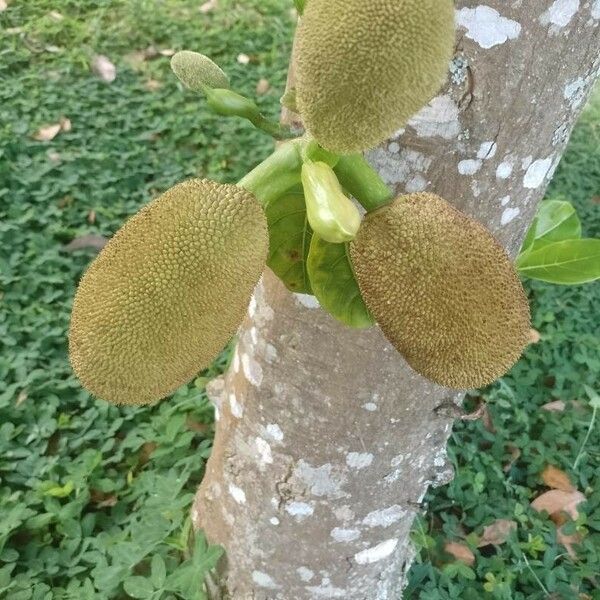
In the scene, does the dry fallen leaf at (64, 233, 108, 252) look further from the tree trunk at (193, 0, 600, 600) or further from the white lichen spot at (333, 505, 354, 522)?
the white lichen spot at (333, 505, 354, 522)

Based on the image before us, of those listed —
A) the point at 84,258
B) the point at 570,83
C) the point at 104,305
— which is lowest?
the point at 84,258

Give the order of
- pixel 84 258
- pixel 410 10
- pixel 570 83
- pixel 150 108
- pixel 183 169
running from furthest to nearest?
pixel 150 108, pixel 183 169, pixel 84 258, pixel 570 83, pixel 410 10

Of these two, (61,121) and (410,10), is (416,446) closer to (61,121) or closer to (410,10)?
(410,10)

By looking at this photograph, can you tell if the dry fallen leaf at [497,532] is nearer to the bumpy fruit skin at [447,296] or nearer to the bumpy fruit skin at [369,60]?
the bumpy fruit skin at [447,296]

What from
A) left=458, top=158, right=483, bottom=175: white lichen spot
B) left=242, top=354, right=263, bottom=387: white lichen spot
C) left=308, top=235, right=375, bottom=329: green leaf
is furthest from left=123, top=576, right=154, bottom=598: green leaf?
left=458, top=158, right=483, bottom=175: white lichen spot

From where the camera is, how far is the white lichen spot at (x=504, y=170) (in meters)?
0.68

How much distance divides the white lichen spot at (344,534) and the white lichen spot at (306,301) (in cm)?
38

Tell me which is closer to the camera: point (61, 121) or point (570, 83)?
point (570, 83)

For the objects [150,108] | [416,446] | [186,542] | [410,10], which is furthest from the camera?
[150,108]

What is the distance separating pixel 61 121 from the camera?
2.29 meters

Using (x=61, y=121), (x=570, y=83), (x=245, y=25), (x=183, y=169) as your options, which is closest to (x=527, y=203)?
(x=570, y=83)

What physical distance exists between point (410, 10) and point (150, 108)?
7.11 ft

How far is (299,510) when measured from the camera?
1.01m

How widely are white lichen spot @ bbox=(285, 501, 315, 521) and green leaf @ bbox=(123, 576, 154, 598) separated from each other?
0.32m
